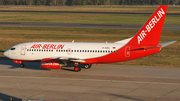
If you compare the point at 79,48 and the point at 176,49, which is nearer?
the point at 79,48

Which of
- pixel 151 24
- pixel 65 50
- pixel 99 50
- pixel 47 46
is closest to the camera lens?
pixel 151 24

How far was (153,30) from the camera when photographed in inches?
1287

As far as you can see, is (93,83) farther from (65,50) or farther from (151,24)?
(151,24)

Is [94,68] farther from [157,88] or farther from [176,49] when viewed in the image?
[176,49]

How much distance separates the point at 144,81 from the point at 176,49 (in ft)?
77.8

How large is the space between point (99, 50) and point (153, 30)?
743 cm

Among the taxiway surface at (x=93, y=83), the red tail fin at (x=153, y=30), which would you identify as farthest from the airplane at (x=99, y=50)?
the taxiway surface at (x=93, y=83)

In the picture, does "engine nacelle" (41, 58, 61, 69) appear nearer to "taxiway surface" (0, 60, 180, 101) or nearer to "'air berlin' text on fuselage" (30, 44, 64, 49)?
"taxiway surface" (0, 60, 180, 101)

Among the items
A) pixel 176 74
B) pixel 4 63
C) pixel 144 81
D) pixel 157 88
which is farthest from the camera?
pixel 4 63

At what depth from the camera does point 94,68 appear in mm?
36281

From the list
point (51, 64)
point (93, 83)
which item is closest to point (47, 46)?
point (51, 64)

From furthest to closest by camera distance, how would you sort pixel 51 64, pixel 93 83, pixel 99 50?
pixel 99 50, pixel 51 64, pixel 93 83

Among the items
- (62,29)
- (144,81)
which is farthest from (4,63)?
(62,29)

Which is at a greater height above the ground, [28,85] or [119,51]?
[119,51]
